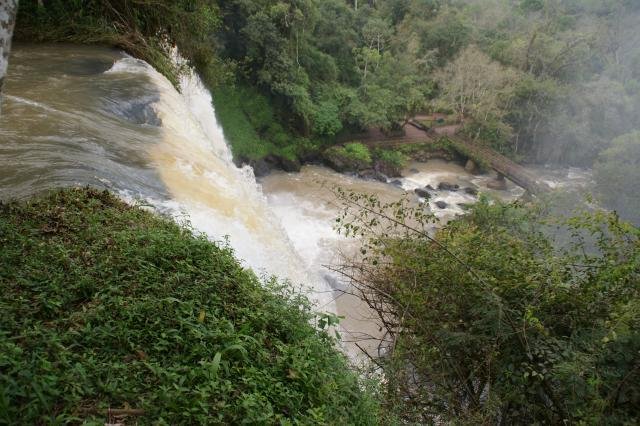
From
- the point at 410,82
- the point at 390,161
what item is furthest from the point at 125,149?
the point at 410,82

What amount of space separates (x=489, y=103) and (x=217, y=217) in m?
21.6

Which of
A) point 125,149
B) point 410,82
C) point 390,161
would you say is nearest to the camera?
point 125,149

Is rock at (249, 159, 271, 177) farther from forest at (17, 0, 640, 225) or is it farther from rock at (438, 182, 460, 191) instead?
rock at (438, 182, 460, 191)

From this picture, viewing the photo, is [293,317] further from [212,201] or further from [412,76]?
[412,76]

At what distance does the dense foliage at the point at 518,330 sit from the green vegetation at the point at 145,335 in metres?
1.43

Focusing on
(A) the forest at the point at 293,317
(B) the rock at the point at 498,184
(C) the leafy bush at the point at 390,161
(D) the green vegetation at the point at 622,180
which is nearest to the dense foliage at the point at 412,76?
(C) the leafy bush at the point at 390,161

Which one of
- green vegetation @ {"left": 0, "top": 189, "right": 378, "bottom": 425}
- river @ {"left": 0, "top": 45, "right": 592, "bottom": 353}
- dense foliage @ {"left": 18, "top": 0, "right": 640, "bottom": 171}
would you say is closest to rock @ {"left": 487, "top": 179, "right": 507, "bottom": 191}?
dense foliage @ {"left": 18, "top": 0, "right": 640, "bottom": 171}

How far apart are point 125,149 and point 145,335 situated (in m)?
3.82

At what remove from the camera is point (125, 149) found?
5.93m

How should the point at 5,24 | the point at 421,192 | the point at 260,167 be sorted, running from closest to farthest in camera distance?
the point at 5,24, the point at 260,167, the point at 421,192

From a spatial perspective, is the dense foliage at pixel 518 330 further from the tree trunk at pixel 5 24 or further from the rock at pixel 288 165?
the rock at pixel 288 165

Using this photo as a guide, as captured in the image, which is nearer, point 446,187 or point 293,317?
point 293,317

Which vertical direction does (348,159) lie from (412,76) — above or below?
below

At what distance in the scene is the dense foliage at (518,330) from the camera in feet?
11.9
